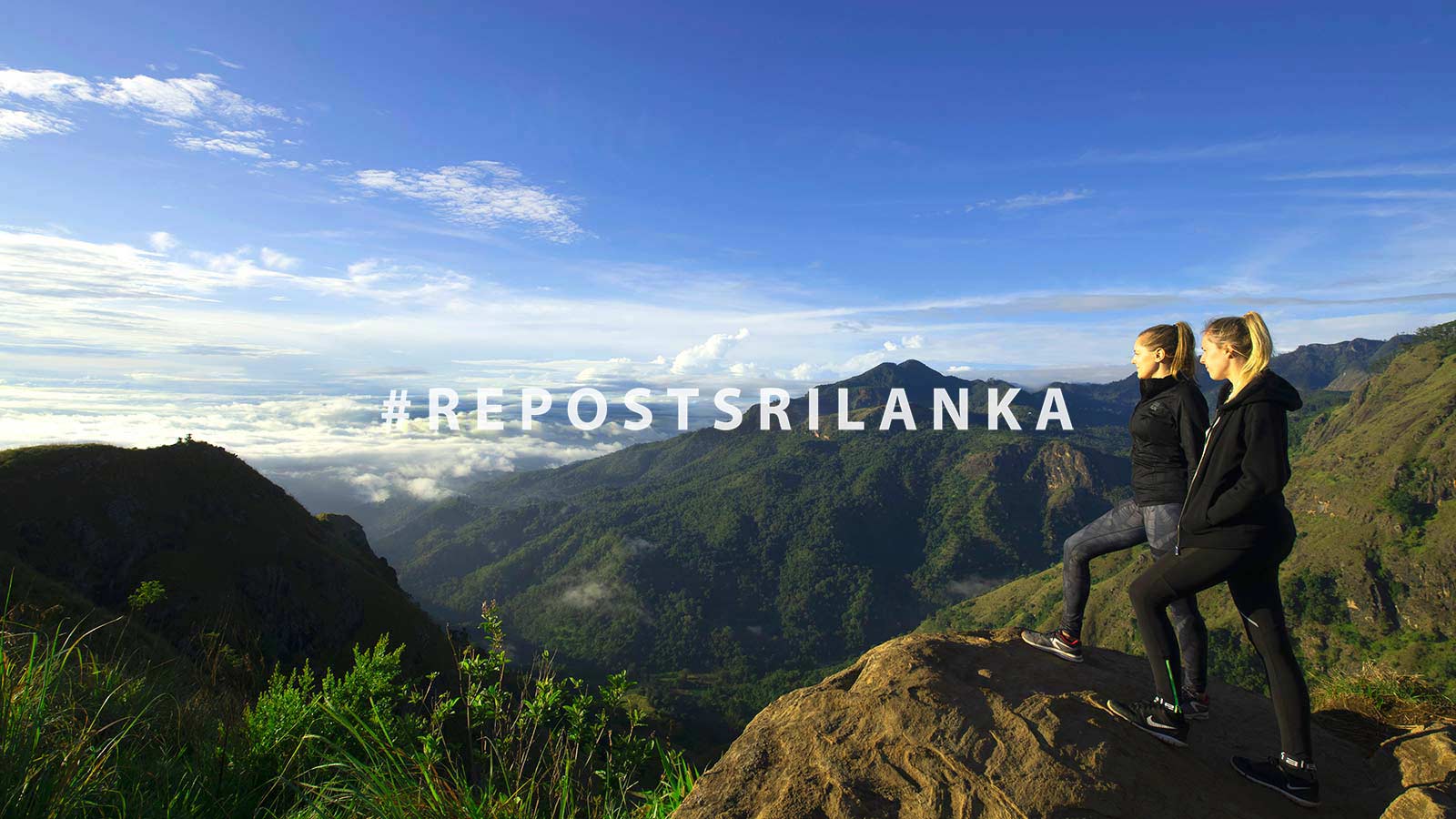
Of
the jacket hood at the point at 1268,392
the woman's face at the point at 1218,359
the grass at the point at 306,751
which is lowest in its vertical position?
the grass at the point at 306,751

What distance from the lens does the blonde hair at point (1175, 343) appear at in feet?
19.9

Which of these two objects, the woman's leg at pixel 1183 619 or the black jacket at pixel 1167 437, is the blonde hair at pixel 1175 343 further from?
the woman's leg at pixel 1183 619

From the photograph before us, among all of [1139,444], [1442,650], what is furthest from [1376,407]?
[1139,444]

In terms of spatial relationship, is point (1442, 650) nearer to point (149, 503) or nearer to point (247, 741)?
point (247, 741)

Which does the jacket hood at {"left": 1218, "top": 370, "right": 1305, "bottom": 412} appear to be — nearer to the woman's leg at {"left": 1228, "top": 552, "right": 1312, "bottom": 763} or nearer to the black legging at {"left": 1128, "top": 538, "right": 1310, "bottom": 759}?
the black legging at {"left": 1128, "top": 538, "right": 1310, "bottom": 759}

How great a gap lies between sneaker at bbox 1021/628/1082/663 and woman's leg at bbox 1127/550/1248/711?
0.94m

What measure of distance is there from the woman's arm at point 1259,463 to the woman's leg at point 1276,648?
1.91 feet

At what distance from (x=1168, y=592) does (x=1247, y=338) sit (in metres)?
2.22

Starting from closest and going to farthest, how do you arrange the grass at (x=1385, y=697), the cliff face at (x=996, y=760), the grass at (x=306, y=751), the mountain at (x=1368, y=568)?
the grass at (x=306, y=751), the cliff face at (x=996, y=760), the grass at (x=1385, y=697), the mountain at (x=1368, y=568)

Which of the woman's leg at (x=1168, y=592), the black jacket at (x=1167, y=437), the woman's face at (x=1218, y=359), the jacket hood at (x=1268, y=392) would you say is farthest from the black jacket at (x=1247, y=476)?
the black jacket at (x=1167, y=437)

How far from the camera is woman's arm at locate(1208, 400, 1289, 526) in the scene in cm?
482

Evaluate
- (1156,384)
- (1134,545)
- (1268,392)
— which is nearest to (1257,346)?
(1268,392)

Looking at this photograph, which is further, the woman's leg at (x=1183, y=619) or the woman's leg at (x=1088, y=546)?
the woman's leg at (x=1088, y=546)

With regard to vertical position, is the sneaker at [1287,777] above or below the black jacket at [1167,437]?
below
